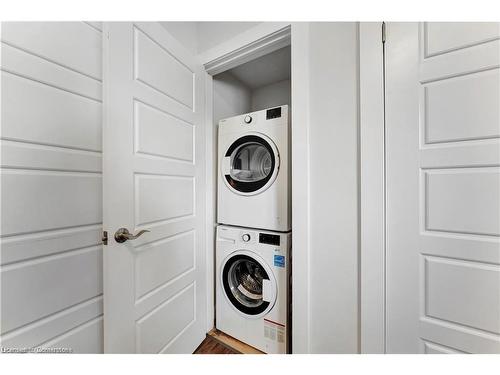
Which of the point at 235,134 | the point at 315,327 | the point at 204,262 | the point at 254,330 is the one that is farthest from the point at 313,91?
the point at 254,330

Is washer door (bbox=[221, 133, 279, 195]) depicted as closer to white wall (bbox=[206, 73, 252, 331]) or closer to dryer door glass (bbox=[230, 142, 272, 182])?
dryer door glass (bbox=[230, 142, 272, 182])

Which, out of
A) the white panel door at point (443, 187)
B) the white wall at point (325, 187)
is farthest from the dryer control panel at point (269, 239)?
the white panel door at point (443, 187)

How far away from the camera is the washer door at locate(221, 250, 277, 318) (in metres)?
1.21

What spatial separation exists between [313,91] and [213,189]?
88 cm

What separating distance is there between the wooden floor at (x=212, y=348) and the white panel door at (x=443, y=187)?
3.17 feet

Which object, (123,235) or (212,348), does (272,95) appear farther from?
(212,348)

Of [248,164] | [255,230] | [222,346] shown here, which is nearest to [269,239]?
[255,230]

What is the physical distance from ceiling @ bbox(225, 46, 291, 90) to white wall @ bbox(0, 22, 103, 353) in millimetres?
1083

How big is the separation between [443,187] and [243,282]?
1.22 meters

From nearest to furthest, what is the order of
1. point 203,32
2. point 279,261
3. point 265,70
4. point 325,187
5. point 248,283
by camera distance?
point 325,187, point 279,261, point 203,32, point 248,283, point 265,70

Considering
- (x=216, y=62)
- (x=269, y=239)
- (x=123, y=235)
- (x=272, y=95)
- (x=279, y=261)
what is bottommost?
(x=279, y=261)

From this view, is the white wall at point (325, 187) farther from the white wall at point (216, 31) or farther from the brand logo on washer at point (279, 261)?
the white wall at point (216, 31)

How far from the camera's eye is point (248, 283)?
54.5 inches

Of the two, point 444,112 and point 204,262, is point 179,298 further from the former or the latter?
point 444,112
